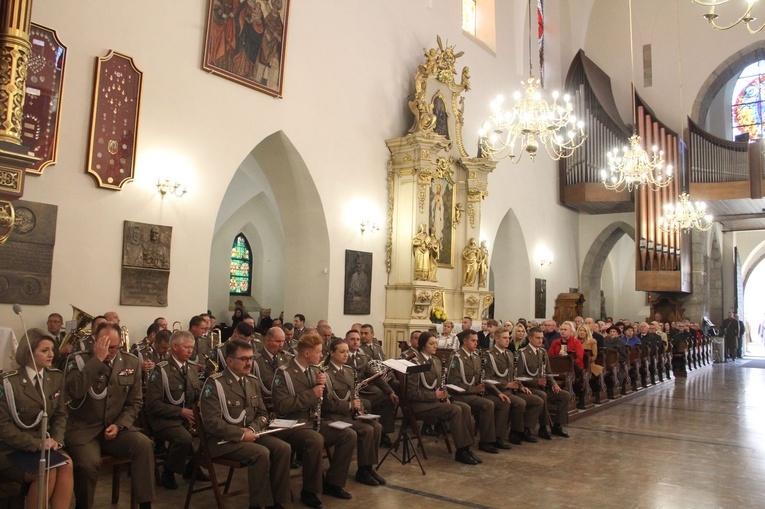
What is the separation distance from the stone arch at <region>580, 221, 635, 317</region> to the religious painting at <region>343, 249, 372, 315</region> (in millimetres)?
11428

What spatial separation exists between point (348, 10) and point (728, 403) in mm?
9822

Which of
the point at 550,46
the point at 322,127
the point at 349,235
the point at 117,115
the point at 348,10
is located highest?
the point at 550,46

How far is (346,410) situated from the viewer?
19.3 ft

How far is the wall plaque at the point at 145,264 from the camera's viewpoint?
27.8ft

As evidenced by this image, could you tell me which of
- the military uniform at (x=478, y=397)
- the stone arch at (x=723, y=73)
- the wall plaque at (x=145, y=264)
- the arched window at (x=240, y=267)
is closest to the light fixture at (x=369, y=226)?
the wall plaque at (x=145, y=264)

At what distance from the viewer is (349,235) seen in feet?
39.8

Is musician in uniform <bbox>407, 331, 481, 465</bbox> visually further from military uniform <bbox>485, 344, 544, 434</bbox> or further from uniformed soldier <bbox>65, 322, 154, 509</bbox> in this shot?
uniformed soldier <bbox>65, 322, 154, 509</bbox>

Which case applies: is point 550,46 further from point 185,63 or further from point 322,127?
point 185,63

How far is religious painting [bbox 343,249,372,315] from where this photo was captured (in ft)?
39.2

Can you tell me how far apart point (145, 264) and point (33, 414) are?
15.5 ft

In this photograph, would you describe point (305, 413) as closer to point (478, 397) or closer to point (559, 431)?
point (478, 397)

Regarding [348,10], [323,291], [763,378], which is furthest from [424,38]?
[763,378]

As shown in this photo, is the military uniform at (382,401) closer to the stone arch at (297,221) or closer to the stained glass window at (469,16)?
the stone arch at (297,221)

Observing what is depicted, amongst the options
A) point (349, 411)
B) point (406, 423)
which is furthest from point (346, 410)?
point (406, 423)
